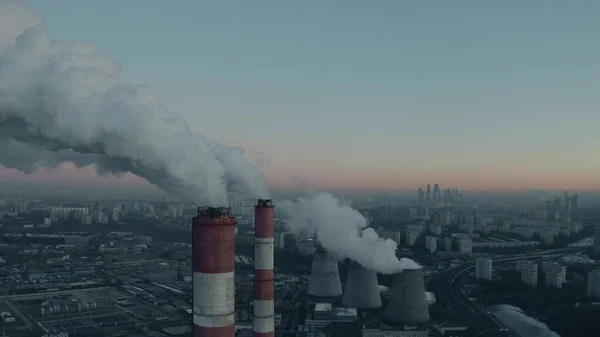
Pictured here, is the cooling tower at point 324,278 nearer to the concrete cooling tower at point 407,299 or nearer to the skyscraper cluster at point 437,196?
the concrete cooling tower at point 407,299

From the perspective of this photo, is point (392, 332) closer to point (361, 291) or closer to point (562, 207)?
point (361, 291)


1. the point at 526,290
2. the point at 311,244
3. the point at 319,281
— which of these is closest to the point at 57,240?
the point at 311,244

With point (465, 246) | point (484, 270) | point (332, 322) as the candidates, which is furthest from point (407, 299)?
point (465, 246)

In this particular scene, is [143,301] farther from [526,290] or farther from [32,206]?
[32,206]

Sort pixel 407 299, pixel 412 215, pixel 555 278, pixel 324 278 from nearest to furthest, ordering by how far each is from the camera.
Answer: pixel 407 299
pixel 324 278
pixel 555 278
pixel 412 215

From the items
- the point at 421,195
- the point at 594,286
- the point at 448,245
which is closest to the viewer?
the point at 594,286

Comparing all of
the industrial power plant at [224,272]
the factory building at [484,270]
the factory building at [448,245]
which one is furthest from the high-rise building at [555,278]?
the industrial power plant at [224,272]

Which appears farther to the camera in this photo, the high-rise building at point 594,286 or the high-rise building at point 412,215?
the high-rise building at point 412,215
